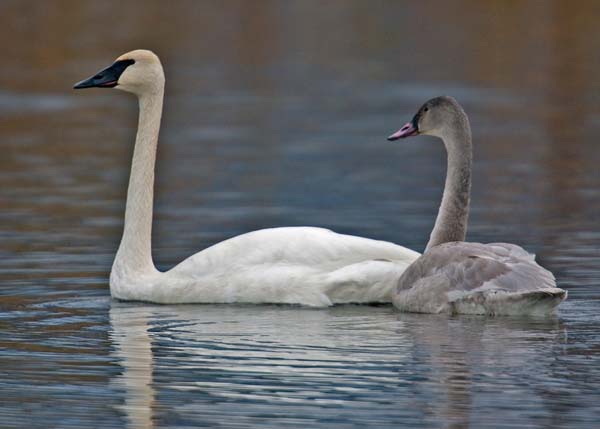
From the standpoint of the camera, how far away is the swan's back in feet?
34.1

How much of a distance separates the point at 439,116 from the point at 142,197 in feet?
6.87

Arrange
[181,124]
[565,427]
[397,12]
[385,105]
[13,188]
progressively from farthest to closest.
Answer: [397,12]
[385,105]
[181,124]
[13,188]
[565,427]

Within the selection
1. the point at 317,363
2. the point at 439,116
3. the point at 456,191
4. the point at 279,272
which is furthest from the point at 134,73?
the point at 317,363

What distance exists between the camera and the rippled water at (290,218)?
842cm

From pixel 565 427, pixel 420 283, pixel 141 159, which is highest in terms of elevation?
pixel 141 159

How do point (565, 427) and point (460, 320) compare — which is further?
point (460, 320)

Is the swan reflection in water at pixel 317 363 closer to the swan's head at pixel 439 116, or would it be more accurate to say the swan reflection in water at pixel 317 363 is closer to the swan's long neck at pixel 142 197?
the swan's long neck at pixel 142 197

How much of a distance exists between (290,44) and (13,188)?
83.3 feet

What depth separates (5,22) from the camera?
4850 centimetres

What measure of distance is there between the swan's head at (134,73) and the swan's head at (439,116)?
171 centimetres

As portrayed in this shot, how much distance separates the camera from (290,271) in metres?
11.2

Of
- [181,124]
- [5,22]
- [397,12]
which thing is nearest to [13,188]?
[181,124]

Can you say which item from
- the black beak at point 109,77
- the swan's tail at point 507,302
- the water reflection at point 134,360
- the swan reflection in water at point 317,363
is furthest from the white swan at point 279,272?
the black beak at point 109,77

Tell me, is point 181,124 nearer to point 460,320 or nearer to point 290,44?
point 460,320
